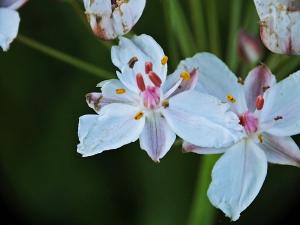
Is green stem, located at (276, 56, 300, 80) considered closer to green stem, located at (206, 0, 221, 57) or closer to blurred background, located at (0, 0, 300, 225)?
green stem, located at (206, 0, 221, 57)

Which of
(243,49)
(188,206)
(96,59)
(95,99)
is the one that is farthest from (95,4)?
(188,206)

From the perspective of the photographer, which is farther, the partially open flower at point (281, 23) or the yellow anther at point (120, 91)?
the yellow anther at point (120, 91)

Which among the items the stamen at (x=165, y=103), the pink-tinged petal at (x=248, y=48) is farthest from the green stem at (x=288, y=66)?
the stamen at (x=165, y=103)

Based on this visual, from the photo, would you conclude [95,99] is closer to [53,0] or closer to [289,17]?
[289,17]

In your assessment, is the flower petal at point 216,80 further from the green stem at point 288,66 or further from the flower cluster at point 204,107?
the green stem at point 288,66

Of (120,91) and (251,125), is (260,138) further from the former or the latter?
(120,91)

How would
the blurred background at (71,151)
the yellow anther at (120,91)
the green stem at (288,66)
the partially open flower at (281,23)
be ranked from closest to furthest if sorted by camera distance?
the partially open flower at (281,23), the yellow anther at (120,91), the green stem at (288,66), the blurred background at (71,151)
